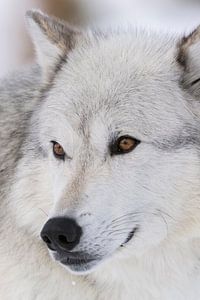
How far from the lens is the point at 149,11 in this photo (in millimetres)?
18078

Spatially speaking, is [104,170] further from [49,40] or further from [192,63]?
[49,40]

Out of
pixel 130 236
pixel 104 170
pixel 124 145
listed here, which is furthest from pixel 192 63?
pixel 130 236

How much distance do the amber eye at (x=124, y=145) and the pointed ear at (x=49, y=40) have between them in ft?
2.54

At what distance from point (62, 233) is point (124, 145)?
1.91 feet

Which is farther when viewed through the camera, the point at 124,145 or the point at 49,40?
the point at 49,40

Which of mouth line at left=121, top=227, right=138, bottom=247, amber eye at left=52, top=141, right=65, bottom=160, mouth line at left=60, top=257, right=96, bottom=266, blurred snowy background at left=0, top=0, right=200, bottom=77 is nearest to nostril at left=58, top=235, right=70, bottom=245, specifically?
mouth line at left=60, top=257, right=96, bottom=266

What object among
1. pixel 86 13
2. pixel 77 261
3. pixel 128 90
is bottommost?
pixel 77 261

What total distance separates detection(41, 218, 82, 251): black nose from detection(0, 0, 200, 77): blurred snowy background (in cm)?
961

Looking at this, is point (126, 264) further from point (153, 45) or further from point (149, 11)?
point (149, 11)

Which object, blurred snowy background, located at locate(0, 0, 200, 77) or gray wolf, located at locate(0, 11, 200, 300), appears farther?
blurred snowy background, located at locate(0, 0, 200, 77)

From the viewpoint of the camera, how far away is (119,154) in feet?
13.1

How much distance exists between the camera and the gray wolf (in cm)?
395

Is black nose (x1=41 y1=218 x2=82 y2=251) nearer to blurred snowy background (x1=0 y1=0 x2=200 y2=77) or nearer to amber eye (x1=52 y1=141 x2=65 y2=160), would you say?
amber eye (x1=52 y1=141 x2=65 y2=160)

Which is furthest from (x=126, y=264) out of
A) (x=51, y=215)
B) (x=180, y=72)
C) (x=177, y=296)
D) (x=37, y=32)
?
(x=37, y=32)
